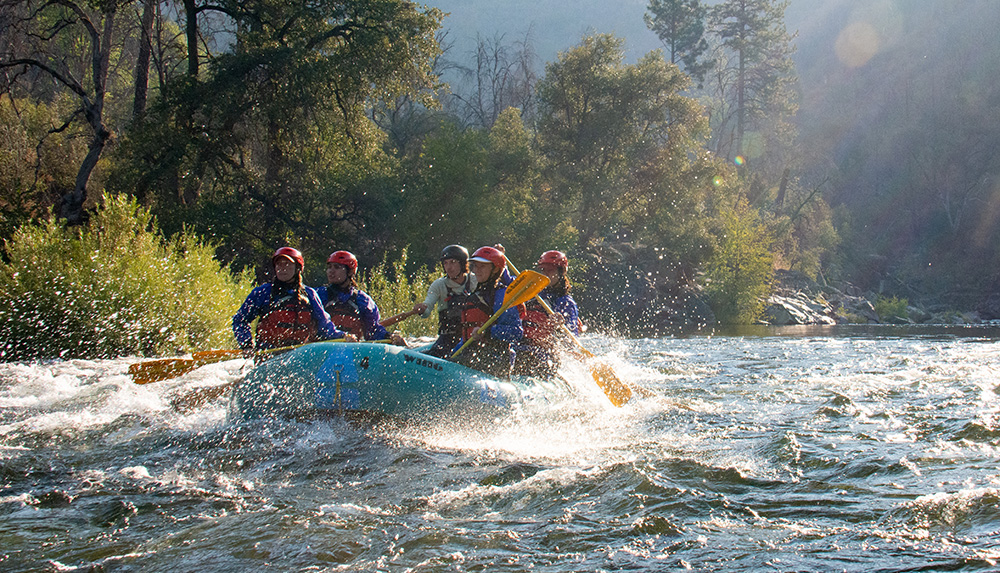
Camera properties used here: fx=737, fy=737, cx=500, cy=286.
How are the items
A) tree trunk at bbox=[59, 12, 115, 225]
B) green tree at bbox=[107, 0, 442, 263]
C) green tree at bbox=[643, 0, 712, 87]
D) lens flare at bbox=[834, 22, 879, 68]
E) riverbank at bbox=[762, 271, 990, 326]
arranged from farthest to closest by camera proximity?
lens flare at bbox=[834, 22, 879, 68]
green tree at bbox=[643, 0, 712, 87]
riverbank at bbox=[762, 271, 990, 326]
green tree at bbox=[107, 0, 442, 263]
tree trunk at bbox=[59, 12, 115, 225]

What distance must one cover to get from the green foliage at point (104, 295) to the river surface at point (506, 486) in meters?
1.62

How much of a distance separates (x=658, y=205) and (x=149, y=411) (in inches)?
1065

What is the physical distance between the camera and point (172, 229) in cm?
1844

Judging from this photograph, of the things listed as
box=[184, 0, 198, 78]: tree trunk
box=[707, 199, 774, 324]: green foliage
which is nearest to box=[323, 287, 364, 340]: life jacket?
box=[184, 0, 198, 78]: tree trunk

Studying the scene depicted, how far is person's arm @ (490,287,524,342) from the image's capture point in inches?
241

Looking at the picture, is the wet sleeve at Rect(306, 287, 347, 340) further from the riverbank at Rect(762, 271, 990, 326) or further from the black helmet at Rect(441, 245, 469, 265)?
the riverbank at Rect(762, 271, 990, 326)

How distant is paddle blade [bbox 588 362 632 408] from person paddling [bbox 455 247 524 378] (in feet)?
3.93

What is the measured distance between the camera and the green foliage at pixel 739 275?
2914 centimetres

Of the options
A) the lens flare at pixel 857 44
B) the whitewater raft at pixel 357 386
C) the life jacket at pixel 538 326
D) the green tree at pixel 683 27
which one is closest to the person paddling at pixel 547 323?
the life jacket at pixel 538 326

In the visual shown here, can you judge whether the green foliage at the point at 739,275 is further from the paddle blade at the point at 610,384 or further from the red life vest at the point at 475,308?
the red life vest at the point at 475,308

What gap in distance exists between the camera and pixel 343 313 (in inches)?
281

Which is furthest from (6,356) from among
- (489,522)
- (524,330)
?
(489,522)

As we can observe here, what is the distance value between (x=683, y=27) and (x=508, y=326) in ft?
150

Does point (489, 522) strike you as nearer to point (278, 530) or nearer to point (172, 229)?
point (278, 530)
